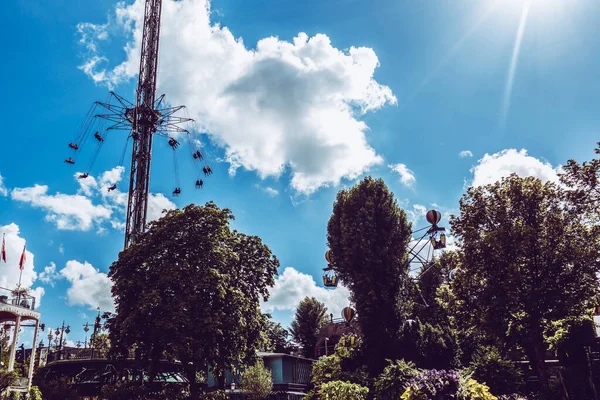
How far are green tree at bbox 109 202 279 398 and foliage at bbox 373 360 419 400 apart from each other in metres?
8.19

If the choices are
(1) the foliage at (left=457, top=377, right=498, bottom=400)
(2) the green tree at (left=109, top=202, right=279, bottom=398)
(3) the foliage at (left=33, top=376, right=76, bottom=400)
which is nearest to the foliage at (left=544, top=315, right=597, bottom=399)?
(1) the foliage at (left=457, top=377, right=498, bottom=400)

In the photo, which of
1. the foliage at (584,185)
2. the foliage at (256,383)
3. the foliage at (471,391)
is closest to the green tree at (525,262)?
the foliage at (584,185)

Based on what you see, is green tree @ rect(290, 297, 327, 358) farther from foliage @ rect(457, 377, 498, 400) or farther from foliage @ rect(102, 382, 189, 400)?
foliage @ rect(457, 377, 498, 400)

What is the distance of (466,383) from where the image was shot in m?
15.8

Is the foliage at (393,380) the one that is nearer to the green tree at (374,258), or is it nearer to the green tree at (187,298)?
the green tree at (374,258)

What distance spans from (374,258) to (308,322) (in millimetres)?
39795

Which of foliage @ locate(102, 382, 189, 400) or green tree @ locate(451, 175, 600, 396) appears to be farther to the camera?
foliage @ locate(102, 382, 189, 400)

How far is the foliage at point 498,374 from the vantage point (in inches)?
1024

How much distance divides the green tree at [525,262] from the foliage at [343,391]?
25.5ft

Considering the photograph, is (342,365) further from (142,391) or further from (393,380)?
(142,391)

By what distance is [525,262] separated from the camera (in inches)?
997

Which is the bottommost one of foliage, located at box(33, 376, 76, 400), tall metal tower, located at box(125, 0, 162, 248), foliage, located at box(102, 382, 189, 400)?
foliage, located at box(102, 382, 189, 400)

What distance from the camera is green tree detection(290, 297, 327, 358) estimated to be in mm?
69562

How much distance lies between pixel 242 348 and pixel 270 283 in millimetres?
5374
